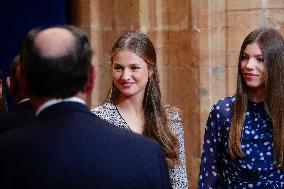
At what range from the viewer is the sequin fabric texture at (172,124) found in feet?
11.1

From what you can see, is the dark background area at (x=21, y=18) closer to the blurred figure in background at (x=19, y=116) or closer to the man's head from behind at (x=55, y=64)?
the blurred figure in background at (x=19, y=116)

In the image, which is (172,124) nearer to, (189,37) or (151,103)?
(151,103)

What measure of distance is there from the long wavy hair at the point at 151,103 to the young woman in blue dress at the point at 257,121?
25 cm

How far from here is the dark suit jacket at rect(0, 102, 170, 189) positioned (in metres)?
1.76

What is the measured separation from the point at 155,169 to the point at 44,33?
1.57 ft

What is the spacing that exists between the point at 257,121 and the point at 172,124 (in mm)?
446

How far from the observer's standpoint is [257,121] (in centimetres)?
335

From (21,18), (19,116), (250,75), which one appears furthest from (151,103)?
(21,18)

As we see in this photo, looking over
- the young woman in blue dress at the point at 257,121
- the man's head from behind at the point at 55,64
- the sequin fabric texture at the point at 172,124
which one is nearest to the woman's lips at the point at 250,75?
the young woman in blue dress at the point at 257,121

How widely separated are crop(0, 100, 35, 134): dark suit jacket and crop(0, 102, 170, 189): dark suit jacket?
91 cm

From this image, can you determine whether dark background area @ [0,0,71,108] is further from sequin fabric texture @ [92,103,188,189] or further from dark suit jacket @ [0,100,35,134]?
dark suit jacket @ [0,100,35,134]

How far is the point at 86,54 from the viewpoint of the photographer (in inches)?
73.2

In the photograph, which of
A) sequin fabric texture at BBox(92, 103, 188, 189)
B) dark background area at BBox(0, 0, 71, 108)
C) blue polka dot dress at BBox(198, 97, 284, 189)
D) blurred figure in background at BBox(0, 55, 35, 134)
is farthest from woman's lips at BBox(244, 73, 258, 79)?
dark background area at BBox(0, 0, 71, 108)

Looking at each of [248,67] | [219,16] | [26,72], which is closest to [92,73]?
[26,72]
